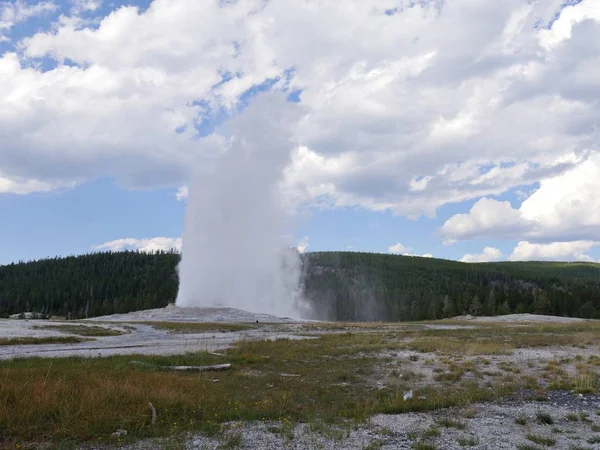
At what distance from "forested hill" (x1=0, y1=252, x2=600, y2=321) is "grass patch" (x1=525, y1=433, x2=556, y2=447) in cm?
9453

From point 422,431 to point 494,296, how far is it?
104624mm

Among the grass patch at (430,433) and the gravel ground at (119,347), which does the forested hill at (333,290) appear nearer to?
the gravel ground at (119,347)

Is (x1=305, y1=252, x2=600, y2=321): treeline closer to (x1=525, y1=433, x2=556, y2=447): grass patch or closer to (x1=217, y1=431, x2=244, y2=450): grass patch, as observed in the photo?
(x1=525, y1=433, x2=556, y2=447): grass patch

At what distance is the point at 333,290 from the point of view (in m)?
152

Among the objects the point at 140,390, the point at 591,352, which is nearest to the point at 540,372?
the point at 591,352

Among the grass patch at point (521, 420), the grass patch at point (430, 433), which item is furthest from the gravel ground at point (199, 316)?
the grass patch at point (430, 433)

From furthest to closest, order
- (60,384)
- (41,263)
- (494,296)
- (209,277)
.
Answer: (41,263), (494,296), (209,277), (60,384)

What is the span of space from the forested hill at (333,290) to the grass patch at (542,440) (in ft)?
310

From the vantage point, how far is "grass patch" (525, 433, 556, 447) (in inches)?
351

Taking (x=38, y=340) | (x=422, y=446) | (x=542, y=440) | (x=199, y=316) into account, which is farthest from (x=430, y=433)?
(x=199, y=316)

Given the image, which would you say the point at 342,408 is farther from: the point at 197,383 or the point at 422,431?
the point at 197,383

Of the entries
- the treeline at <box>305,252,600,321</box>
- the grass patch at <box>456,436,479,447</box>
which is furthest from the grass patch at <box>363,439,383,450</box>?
the treeline at <box>305,252,600,321</box>

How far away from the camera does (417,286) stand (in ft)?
557

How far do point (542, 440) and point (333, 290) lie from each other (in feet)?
472
